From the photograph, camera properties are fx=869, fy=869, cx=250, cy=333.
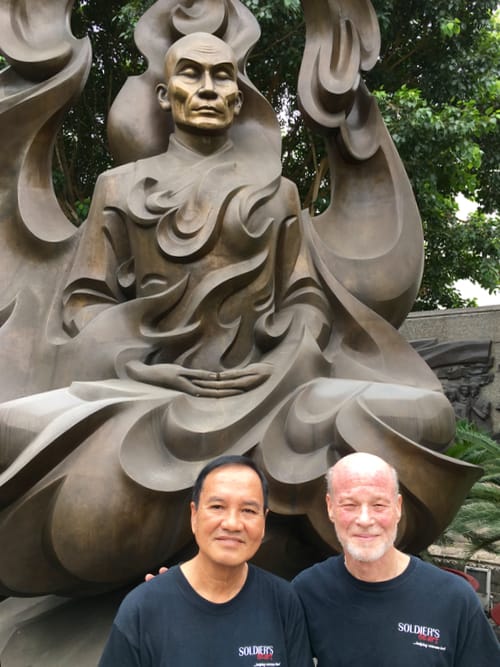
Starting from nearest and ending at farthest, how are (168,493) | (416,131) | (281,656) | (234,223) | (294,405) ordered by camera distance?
(281,656) < (168,493) < (294,405) < (234,223) < (416,131)

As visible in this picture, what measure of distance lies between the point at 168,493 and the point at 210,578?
1.74m

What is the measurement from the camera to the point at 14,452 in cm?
392

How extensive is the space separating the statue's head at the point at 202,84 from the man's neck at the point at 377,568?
335 cm

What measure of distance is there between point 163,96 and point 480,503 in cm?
385

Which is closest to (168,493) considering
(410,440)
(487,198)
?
(410,440)

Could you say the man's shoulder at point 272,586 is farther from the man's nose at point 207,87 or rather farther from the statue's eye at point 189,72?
the statue's eye at point 189,72

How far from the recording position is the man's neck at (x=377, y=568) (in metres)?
2.17

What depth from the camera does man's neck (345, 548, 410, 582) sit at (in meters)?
2.17

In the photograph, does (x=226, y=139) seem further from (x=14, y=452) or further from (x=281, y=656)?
(x=281, y=656)

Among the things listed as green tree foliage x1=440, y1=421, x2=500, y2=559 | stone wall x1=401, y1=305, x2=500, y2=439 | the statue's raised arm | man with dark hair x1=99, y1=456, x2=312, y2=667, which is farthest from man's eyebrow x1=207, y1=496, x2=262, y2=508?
stone wall x1=401, y1=305, x2=500, y2=439

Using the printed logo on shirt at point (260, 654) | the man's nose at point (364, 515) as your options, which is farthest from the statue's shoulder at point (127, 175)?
the printed logo on shirt at point (260, 654)

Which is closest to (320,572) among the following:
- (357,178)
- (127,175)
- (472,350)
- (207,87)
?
(127,175)

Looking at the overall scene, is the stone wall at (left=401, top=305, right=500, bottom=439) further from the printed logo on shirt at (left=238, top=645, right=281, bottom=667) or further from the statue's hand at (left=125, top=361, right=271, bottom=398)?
the printed logo on shirt at (left=238, top=645, right=281, bottom=667)

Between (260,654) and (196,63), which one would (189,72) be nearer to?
(196,63)
